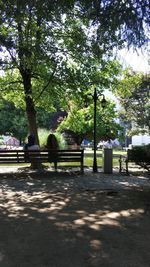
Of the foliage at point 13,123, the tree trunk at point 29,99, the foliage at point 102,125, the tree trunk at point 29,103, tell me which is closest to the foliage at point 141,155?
the tree trunk at point 29,99

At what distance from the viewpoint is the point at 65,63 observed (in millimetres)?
20344

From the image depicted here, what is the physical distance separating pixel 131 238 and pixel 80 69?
15.1 metres

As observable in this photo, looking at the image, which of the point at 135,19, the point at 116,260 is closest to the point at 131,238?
the point at 116,260

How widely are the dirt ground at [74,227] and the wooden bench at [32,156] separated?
505cm

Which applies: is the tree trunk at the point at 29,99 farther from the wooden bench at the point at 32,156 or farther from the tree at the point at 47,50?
the wooden bench at the point at 32,156

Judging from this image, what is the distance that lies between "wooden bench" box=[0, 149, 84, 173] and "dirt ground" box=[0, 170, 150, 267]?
5.05 metres

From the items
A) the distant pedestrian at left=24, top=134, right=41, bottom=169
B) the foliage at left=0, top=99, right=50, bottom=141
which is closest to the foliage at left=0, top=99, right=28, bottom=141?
the foliage at left=0, top=99, right=50, bottom=141

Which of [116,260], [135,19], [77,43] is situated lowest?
[116,260]

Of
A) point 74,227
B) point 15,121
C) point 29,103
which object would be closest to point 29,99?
point 29,103

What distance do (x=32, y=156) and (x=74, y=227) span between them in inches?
418

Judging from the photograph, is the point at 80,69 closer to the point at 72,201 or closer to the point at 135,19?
the point at 135,19

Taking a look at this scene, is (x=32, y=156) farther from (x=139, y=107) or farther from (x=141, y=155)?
(x=139, y=107)

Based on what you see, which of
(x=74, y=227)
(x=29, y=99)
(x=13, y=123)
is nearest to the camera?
(x=74, y=227)

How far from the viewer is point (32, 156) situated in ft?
60.0
